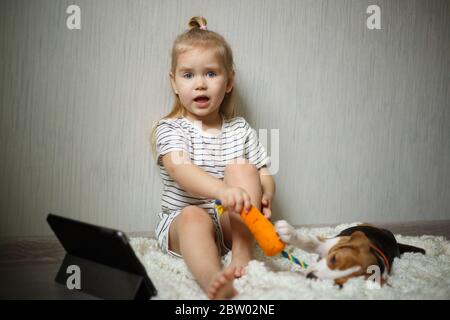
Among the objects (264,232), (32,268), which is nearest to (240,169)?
(264,232)

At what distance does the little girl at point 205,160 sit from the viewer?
Answer: 0.79m

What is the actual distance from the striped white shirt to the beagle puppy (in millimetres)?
300

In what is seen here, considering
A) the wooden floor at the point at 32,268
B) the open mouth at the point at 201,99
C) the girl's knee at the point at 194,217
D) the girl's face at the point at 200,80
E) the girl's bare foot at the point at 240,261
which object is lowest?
the wooden floor at the point at 32,268

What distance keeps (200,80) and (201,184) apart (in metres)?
0.28

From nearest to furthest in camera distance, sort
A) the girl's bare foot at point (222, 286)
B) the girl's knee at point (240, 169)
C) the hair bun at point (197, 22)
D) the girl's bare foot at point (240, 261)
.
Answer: the girl's bare foot at point (222, 286), the girl's bare foot at point (240, 261), the girl's knee at point (240, 169), the hair bun at point (197, 22)

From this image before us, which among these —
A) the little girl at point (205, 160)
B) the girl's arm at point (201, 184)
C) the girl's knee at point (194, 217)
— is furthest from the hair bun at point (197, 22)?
the girl's knee at point (194, 217)

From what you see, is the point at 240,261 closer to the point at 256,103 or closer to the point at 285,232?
the point at 285,232

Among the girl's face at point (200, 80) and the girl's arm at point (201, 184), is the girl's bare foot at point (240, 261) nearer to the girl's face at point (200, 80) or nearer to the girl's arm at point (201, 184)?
the girl's arm at point (201, 184)

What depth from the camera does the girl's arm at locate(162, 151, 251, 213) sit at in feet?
2.40

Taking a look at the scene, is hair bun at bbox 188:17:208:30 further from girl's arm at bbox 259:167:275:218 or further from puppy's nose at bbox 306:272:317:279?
puppy's nose at bbox 306:272:317:279

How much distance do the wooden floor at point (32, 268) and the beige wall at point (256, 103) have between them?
37mm

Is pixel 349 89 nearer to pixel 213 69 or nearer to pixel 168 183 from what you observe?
pixel 213 69

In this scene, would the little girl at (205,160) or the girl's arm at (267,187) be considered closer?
the little girl at (205,160)

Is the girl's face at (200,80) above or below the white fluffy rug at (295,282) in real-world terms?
above
